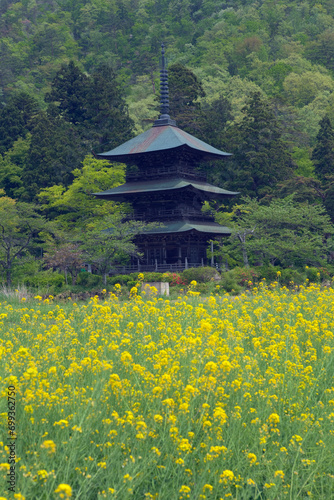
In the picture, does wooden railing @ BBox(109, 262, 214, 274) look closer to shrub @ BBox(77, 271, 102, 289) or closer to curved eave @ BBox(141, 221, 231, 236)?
curved eave @ BBox(141, 221, 231, 236)

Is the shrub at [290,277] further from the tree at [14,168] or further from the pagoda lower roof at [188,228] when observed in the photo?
the tree at [14,168]

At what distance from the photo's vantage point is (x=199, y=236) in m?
30.3

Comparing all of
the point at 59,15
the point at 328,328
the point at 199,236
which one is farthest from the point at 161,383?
the point at 59,15

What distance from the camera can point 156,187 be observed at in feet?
97.7

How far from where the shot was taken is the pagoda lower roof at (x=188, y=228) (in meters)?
28.0

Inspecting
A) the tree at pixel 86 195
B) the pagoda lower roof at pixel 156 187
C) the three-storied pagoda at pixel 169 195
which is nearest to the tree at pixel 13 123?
the tree at pixel 86 195

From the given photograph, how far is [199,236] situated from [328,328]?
76.2 feet

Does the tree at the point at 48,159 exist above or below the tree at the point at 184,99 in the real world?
below

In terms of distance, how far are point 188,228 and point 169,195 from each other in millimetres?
3546

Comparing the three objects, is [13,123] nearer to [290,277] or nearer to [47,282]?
[47,282]

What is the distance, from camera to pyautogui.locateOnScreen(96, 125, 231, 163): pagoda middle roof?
1177 inches

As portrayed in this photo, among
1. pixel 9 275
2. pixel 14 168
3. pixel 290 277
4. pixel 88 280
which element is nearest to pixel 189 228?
pixel 88 280

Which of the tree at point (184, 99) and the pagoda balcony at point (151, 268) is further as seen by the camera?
the tree at point (184, 99)

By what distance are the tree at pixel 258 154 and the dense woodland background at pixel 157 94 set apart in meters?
0.08
